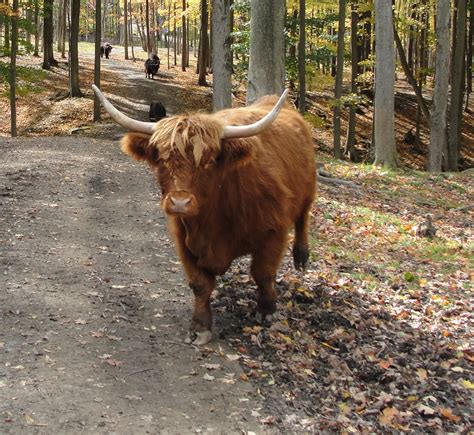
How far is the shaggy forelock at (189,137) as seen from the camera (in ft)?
14.3

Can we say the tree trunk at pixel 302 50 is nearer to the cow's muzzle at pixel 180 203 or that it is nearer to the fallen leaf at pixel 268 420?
the cow's muzzle at pixel 180 203

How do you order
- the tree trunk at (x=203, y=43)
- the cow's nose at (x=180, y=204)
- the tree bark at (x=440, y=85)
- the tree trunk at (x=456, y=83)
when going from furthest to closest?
the tree trunk at (x=203, y=43) → the tree trunk at (x=456, y=83) → the tree bark at (x=440, y=85) → the cow's nose at (x=180, y=204)

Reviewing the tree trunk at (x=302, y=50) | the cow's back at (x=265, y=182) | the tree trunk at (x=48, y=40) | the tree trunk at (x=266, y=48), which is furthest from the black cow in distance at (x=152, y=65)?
the cow's back at (x=265, y=182)

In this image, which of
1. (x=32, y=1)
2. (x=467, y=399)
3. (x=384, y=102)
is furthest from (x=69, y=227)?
(x=32, y=1)

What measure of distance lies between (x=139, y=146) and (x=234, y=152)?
74 cm

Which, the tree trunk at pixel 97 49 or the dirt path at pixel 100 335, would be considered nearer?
the dirt path at pixel 100 335

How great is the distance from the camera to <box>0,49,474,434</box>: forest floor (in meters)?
4.11

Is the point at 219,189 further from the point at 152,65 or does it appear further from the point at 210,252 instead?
the point at 152,65

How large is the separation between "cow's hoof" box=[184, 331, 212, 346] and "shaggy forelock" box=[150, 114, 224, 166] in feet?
5.15

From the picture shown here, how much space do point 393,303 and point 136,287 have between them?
3036 millimetres

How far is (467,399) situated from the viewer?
4.98 m

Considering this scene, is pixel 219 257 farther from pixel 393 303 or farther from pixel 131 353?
pixel 393 303

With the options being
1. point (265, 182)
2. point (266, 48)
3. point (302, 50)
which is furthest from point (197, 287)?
point (302, 50)

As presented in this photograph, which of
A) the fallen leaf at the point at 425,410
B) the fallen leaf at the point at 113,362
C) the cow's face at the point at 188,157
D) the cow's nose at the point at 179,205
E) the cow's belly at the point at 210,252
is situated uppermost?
the cow's face at the point at 188,157
